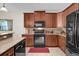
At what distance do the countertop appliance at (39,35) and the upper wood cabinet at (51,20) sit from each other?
0.23 metres

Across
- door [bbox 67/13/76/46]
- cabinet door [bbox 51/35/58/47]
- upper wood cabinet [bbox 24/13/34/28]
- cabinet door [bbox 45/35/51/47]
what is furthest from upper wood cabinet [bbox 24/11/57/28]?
door [bbox 67/13/76/46]

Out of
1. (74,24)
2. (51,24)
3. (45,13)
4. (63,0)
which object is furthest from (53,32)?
(63,0)

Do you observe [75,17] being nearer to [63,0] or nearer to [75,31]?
[75,31]

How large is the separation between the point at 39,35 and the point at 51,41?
51 cm

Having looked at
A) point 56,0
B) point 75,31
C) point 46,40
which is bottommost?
point 46,40

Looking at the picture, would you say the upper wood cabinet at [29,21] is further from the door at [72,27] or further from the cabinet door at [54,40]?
the door at [72,27]

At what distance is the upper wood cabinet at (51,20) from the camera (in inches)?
217

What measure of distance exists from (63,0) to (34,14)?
15.5ft

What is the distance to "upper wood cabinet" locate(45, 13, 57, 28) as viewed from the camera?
551 cm

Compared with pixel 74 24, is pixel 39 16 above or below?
above

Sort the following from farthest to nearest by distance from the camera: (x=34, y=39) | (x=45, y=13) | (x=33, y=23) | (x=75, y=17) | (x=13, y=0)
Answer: (x=33, y=23) < (x=45, y=13) < (x=34, y=39) < (x=75, y=17) < (x=13, y=0)

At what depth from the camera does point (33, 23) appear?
5930 millimetres

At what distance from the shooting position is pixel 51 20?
5.82 m

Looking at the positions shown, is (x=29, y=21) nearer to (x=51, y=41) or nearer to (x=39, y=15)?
(x=39, y=15)
